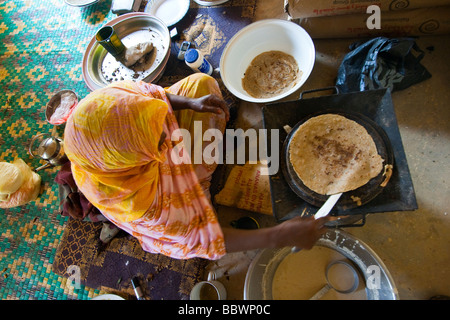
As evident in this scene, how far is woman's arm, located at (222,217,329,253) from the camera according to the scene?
1.21m

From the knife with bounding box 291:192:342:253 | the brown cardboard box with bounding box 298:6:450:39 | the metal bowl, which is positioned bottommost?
the metal bowl

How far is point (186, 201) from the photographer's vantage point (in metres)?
1.37

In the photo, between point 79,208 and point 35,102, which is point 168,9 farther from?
point 79,208

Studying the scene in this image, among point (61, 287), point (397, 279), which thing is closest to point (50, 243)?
point (61, 287)

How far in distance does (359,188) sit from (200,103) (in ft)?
3.06

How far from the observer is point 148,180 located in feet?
4.31

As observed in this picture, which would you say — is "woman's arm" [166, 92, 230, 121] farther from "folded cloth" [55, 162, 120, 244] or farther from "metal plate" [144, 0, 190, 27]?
"metal plate" [144, 0, 190, 27]

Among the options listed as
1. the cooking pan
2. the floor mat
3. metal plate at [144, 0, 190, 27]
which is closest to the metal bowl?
the cooking pan

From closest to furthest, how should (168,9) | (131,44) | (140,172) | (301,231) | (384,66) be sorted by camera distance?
(301,231) < (140,172) < (384,66) < (131,44) < (168,9)

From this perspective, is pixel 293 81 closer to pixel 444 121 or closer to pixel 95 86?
pixel 444 121

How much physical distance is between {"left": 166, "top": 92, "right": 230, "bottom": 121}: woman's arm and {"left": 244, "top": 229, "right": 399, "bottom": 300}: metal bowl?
2.76ft

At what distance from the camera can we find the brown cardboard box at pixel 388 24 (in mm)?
1606

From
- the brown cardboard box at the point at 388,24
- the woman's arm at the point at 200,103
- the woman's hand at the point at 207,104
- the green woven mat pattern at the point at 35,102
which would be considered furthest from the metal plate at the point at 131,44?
the brown cardboard box at the point at 388,24

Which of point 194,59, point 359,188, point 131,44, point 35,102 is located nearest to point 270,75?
point 194,59
